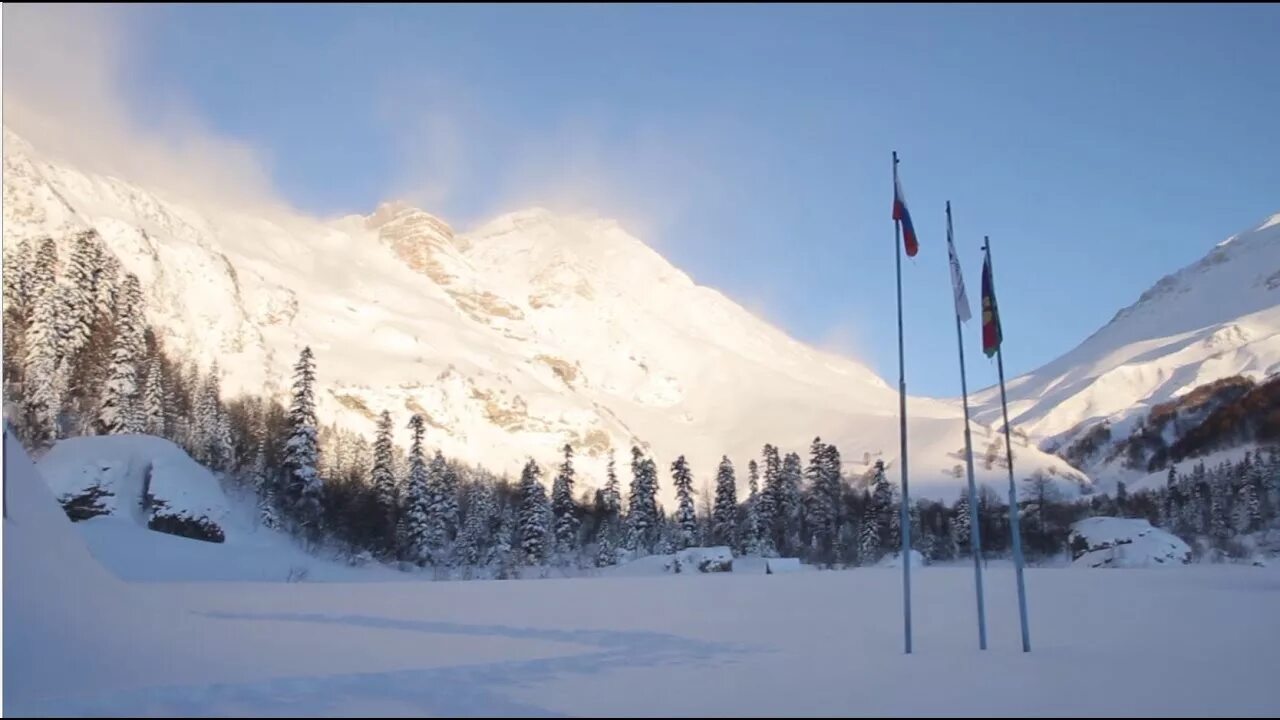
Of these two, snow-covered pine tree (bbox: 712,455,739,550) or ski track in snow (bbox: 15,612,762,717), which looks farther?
snow-covered pine tree (bbox: 712,455,739,550)

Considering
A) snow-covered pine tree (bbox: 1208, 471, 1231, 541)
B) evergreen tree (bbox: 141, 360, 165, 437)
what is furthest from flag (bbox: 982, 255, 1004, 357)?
snow-covered pine tree (bbox: 1208, 471, 1231, 541)

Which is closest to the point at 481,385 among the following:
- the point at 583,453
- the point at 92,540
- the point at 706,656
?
the point at 583,453

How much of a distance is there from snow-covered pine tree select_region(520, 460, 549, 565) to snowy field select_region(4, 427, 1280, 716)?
47.1 meters

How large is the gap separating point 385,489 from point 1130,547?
5389 centimetres

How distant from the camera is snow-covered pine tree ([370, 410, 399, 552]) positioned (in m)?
69.7

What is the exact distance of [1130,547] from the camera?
169 ft

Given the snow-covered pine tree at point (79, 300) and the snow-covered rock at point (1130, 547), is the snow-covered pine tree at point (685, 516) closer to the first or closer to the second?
the snow-covered rock at point (1130, 547)

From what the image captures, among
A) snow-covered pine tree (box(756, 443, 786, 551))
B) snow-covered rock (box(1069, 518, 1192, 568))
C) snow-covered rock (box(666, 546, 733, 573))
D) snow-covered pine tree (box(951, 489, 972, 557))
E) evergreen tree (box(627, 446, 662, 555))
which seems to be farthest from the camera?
snow-covered pine tree (box(951, 489, 972, 557))

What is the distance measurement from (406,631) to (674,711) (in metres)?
8.81

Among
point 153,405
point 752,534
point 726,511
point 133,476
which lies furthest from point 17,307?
point 752,534

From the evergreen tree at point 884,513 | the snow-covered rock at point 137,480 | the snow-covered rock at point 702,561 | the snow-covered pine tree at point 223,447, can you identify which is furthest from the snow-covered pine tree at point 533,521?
the evergreen tree at point 884,513

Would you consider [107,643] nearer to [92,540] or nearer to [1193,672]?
[1193,672]

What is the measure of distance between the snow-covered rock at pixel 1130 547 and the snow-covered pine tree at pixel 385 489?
49.8 m

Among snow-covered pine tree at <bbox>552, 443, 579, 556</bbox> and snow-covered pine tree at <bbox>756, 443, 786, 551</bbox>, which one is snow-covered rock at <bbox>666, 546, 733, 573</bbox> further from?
snow-covered pine tree at <bbox>552, 443, 579, 556</bbox>
